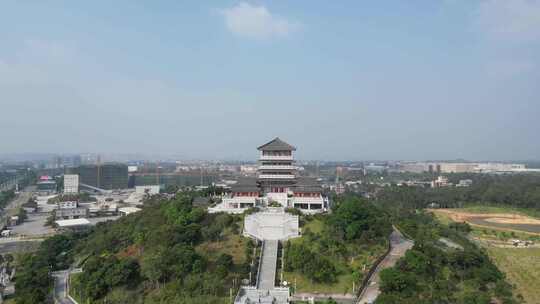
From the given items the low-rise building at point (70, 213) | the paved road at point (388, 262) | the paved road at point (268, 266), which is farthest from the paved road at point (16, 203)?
the paved road at point (388, 262)

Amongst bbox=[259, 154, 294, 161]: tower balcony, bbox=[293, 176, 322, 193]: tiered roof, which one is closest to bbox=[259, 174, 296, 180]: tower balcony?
bbox=[293, 176, 322, 193]: tiered roof

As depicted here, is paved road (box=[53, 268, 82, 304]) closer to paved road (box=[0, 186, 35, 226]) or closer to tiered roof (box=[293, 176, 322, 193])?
tiered roof (box=[293, 176, 322, 193])

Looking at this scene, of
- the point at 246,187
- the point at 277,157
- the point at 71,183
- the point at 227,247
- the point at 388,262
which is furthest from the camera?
the point at 71,183

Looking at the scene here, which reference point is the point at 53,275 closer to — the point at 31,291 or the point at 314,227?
the point at 31,291

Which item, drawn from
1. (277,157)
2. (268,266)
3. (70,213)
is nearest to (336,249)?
(268,266)

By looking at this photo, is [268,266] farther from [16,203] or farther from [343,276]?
[16,203]

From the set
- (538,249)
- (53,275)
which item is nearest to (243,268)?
(53,275)
